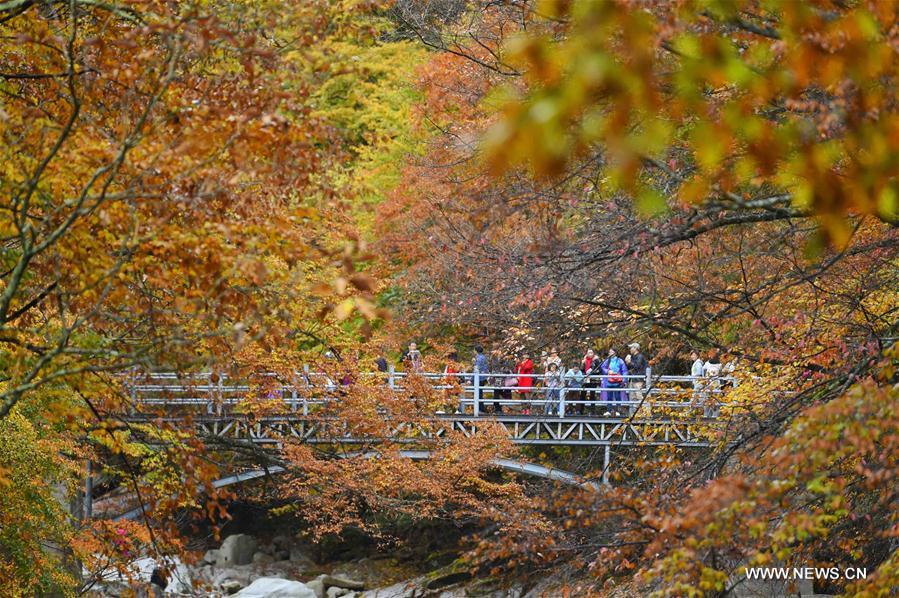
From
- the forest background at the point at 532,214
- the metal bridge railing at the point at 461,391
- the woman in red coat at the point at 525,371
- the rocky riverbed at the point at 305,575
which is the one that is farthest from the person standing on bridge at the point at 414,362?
the forest background at the point at 532,214

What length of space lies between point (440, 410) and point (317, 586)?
17.4 ft

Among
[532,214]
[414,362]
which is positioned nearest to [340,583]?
[414,362]

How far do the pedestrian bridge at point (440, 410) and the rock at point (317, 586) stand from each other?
303cm

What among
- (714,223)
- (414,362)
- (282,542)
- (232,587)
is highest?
(714,223)

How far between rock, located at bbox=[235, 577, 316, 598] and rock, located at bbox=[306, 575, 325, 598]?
1054 mm

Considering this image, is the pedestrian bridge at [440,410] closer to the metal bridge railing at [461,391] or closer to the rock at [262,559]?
the metal bridge railing at [461,391]

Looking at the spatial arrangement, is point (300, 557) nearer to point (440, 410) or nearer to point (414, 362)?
point (440, 410)

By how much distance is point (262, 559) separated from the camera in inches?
974

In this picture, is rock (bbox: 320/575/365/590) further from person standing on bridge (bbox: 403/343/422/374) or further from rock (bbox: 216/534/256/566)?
person standing on bridge (bbox: 403/343/422/374)

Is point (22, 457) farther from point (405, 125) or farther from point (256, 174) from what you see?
point (405, 125)

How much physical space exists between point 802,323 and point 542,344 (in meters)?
2.38

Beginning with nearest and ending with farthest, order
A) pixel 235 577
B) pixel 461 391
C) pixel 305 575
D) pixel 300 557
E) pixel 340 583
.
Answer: pixel 461 391, pixel 340 583, pixel 235 577, pixel 305 575, pixel 300 557

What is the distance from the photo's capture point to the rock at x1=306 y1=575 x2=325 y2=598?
2198 centimetres

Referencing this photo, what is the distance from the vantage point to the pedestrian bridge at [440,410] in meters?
12.8
